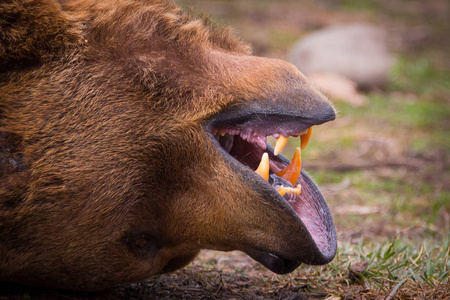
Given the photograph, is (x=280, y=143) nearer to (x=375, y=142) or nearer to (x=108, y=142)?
(x=108, y=142)

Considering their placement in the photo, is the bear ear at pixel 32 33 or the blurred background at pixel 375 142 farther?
the blurred background at pixel 375 142

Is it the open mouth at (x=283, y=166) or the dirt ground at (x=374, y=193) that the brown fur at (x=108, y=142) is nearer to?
the open mouth at (x=283, y=166)

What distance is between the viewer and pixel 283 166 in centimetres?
269

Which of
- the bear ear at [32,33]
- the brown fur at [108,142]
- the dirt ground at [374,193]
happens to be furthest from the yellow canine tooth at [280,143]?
the bear ear at [32,33]

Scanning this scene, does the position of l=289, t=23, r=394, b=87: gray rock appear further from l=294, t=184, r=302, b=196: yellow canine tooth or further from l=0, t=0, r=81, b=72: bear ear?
l=0, t=0, r=81, b=72: bear ear

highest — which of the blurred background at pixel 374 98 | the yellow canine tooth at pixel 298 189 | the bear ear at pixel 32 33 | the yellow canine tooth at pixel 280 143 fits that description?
the bear ear at pixel 32 33

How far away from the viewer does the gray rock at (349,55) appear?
30.3ft

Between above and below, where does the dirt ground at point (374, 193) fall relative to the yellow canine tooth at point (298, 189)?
below

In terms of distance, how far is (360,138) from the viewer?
700 centimetres

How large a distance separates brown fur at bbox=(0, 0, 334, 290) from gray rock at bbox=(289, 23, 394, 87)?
22.1 feet

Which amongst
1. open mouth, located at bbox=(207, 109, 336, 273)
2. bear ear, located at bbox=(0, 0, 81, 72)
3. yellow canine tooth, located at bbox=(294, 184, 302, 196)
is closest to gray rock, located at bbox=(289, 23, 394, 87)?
open mouth, located at bbox=(207, 109, 336, 273)

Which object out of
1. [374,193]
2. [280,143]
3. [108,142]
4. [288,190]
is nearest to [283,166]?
[288,190]

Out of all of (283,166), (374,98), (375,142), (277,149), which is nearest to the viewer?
(277,149)

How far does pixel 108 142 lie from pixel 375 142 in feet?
16.4
